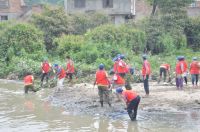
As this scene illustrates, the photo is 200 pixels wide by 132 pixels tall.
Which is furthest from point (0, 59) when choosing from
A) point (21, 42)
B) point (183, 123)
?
point (183, 123)

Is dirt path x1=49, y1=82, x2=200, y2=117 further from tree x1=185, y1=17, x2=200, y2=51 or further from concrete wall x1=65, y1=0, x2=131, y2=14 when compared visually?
concrete wall x1=65, y1=0, x2=131, y2=14

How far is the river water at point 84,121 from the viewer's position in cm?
1405

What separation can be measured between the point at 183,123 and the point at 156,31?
80.6ft

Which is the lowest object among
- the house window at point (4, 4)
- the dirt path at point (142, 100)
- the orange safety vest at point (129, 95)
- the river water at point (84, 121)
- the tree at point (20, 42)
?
the river water at point (84, 121)

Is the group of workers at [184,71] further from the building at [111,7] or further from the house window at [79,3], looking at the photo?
the house window at [79,3]

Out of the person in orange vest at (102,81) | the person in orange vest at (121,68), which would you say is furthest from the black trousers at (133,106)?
the person in orange vest at (121,68)

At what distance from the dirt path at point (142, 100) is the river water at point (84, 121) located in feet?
1.52

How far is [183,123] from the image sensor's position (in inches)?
564

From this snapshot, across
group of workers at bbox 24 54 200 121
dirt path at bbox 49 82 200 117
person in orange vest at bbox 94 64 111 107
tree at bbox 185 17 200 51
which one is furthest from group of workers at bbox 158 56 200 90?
tree at bbox 185 17 200 51

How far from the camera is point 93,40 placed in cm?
3416

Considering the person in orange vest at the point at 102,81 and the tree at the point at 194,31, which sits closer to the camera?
the person in orange vest at the point at 102,81

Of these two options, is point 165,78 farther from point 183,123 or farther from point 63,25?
point 63,25

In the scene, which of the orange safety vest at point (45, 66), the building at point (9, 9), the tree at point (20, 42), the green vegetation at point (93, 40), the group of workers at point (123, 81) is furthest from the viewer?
the building at point (9, 9)

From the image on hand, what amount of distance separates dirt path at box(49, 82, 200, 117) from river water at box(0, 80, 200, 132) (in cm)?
46
